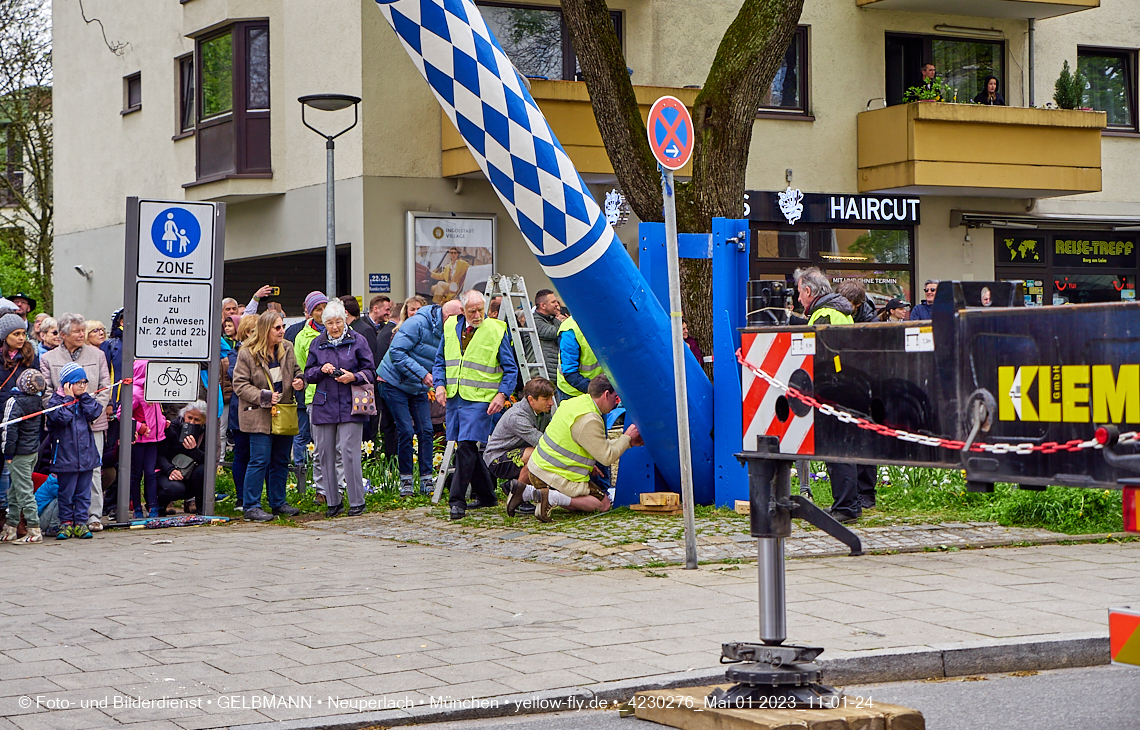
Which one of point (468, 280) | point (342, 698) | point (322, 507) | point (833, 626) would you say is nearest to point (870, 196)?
point (468, 280)

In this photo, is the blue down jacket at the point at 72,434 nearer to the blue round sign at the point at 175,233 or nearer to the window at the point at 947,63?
the blue round sign at the point at 175,233

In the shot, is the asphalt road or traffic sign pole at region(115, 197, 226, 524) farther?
traffic sign pole at region(115, 197, 226, 524)

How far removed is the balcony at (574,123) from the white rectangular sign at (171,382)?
8.99 m

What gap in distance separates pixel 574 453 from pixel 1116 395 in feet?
23.4

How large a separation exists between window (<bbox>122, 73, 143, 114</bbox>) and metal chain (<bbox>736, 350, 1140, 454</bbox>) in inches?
900

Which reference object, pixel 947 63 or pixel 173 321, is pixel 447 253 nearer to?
pixel 173 321

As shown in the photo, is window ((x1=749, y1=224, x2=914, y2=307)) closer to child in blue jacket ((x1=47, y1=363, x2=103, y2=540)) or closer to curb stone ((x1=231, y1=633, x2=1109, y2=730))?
child in blue jacket ((x1=47, y1=363, x2=103, y2=540))

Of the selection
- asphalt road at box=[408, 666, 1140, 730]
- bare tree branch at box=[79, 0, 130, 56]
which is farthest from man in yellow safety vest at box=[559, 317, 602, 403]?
bare tree branch at box=[79, 0, 130, 56]

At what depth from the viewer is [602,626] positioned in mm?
7168

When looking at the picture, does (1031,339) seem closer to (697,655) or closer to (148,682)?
(697,655)

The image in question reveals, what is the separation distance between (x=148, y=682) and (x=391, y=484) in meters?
7.49

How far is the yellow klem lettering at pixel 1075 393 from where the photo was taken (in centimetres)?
411

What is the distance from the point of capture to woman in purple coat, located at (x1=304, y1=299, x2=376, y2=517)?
39.7 feet

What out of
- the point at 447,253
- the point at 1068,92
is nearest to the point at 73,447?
the point at 447,253
